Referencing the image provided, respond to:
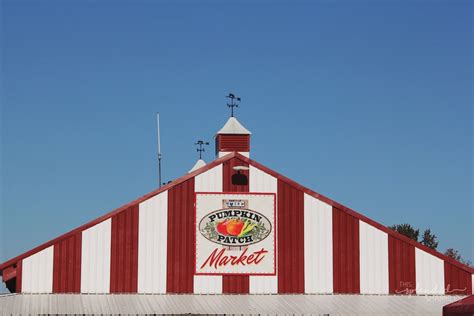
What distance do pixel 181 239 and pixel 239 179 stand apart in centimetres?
289

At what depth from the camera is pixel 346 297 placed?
33500mm

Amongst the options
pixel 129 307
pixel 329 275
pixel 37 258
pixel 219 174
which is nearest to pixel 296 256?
pixel 329 275

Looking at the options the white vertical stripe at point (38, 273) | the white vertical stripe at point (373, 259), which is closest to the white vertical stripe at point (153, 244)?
the white vertical stripe at point (38, 273)

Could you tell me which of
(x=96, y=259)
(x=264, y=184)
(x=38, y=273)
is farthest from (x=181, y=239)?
(x=38, y=273)

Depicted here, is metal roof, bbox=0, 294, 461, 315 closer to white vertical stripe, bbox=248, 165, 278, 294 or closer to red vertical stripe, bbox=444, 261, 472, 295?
white vertical stripe, bbox=248, 165, 278, 294

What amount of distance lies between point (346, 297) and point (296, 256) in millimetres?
2180

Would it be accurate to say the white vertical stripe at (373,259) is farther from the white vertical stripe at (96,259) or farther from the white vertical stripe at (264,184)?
the white vertical stripe at (96,259)

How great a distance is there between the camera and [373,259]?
34344 millimetres

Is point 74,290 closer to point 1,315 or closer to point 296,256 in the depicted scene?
point 1,315

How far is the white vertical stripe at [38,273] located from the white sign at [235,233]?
16.1 feet


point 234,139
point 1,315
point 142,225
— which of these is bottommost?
point 1,315

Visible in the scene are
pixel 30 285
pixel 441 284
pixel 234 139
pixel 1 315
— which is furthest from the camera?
pixel 234 139

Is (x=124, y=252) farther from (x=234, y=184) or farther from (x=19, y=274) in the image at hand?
(x=234, y=184)

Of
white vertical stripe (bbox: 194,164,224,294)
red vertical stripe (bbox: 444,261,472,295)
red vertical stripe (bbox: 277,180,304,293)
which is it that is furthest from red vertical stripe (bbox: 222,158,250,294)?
red vertical stripe (bbox: 444,261,472,295)
